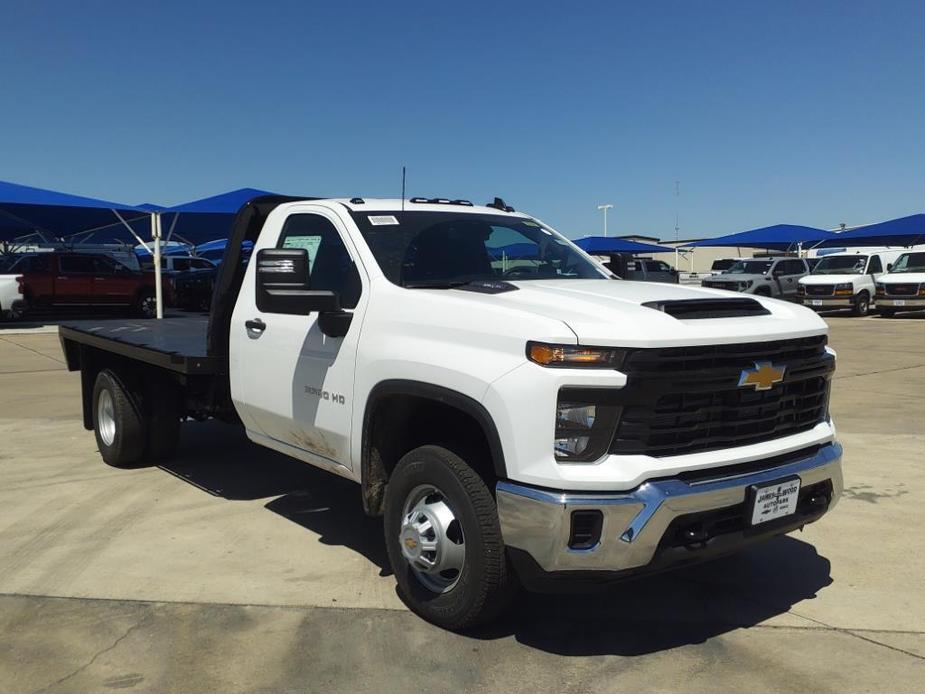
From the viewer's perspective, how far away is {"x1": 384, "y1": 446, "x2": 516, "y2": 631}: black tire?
3.21 m

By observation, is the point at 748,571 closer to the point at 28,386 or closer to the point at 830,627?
the point at 830,627

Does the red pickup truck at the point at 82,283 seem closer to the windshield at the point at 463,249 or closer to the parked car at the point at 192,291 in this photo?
the parked car at the point at 192,291


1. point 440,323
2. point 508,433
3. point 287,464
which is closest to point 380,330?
point 440,323

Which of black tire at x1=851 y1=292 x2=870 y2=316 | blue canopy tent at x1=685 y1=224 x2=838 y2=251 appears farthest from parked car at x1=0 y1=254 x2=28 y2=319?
blue canopy tent at x1=685 y1=224 x2=838 y2=251

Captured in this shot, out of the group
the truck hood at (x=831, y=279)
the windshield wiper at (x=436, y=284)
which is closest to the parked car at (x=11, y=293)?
the windshield wiper at (x=436, y=284)

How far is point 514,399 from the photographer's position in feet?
9.98

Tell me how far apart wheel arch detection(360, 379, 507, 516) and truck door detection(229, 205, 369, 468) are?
0.54 ft

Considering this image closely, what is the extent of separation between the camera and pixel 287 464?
21.5 feet

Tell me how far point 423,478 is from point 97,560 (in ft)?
7.01

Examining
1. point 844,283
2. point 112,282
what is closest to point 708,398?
point 112,282

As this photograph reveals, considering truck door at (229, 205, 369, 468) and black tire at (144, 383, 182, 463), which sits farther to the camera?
black tire at (144, 383, 182, 463)

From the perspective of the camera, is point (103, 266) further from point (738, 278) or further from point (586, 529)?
point (586, 529)

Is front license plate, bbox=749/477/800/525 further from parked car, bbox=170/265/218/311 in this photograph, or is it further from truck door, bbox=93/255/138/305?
parked car, bbox=170/265/218/311

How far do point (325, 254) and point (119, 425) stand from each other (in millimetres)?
2724
